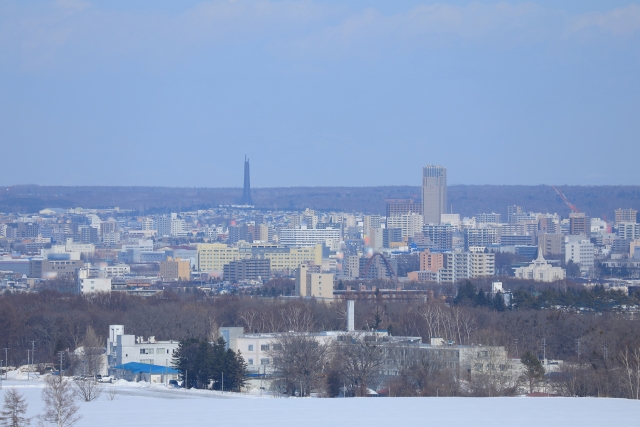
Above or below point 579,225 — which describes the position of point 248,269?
below

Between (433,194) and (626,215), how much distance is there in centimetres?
2192

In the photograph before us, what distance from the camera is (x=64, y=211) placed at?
565 ft

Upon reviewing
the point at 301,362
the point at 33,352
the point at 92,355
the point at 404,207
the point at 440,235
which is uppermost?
the point at 404,207

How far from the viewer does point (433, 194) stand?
159 meters

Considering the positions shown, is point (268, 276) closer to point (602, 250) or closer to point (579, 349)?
point (602, 250)

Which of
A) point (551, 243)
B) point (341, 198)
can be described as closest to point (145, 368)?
point (551, 243)

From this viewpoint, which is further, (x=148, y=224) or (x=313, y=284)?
(x=148, y=224)

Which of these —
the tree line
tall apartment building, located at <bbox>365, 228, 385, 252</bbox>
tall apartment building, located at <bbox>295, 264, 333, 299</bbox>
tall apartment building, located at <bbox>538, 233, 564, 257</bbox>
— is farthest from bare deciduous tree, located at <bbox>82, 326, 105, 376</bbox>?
tall apartment building, located at <bbox>365, 228, 385, 252</bbox>

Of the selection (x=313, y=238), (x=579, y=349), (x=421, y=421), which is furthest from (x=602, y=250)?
(x=421, y=421)

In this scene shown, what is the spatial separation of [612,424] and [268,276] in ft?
226

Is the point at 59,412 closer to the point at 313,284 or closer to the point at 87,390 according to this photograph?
the point at 87,390

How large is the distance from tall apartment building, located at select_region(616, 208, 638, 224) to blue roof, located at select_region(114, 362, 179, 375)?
12100 cm

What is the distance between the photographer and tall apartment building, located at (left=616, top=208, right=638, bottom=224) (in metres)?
148

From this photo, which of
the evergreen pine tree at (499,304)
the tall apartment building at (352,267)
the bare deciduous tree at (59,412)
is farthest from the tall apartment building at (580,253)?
the bare deciduous tree at (59,412)
